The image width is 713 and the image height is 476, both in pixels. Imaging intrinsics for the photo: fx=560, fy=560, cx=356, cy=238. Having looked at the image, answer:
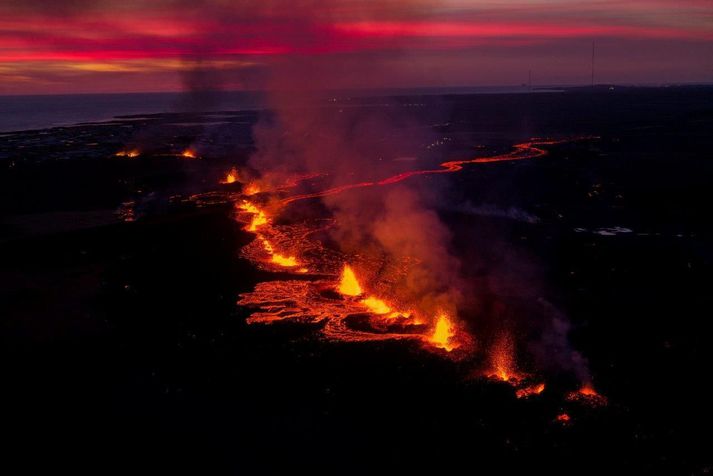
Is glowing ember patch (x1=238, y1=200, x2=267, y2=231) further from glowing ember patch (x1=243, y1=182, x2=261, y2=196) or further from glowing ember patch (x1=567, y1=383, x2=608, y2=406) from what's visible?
glowing ember patch (x1=567, y1=383, x2=608, y2=406)

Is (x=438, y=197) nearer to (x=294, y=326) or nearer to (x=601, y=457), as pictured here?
(x=294, y=326)

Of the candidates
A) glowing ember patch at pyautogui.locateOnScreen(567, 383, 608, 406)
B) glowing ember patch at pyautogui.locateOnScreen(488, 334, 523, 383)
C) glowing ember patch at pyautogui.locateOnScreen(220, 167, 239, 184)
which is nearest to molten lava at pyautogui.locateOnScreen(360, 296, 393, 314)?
glowing ember patch at pyautogui.locateOnScreen(488, 334, 523, 383)

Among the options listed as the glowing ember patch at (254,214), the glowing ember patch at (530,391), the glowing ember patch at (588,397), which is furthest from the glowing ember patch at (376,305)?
the glowing ember patch at (254,214)

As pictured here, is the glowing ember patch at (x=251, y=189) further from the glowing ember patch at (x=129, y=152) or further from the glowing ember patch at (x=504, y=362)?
the glowing ember patch at (x=504, y=362)

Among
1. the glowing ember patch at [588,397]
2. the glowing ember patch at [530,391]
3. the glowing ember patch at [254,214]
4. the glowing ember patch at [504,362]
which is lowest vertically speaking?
the glowing ember patch at [588,397]

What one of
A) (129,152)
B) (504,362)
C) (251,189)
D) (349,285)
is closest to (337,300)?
(349,285)

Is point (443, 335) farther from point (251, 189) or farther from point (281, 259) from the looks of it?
point (251, 189)

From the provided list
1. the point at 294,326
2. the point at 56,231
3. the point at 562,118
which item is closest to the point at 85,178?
the point at 56,231
